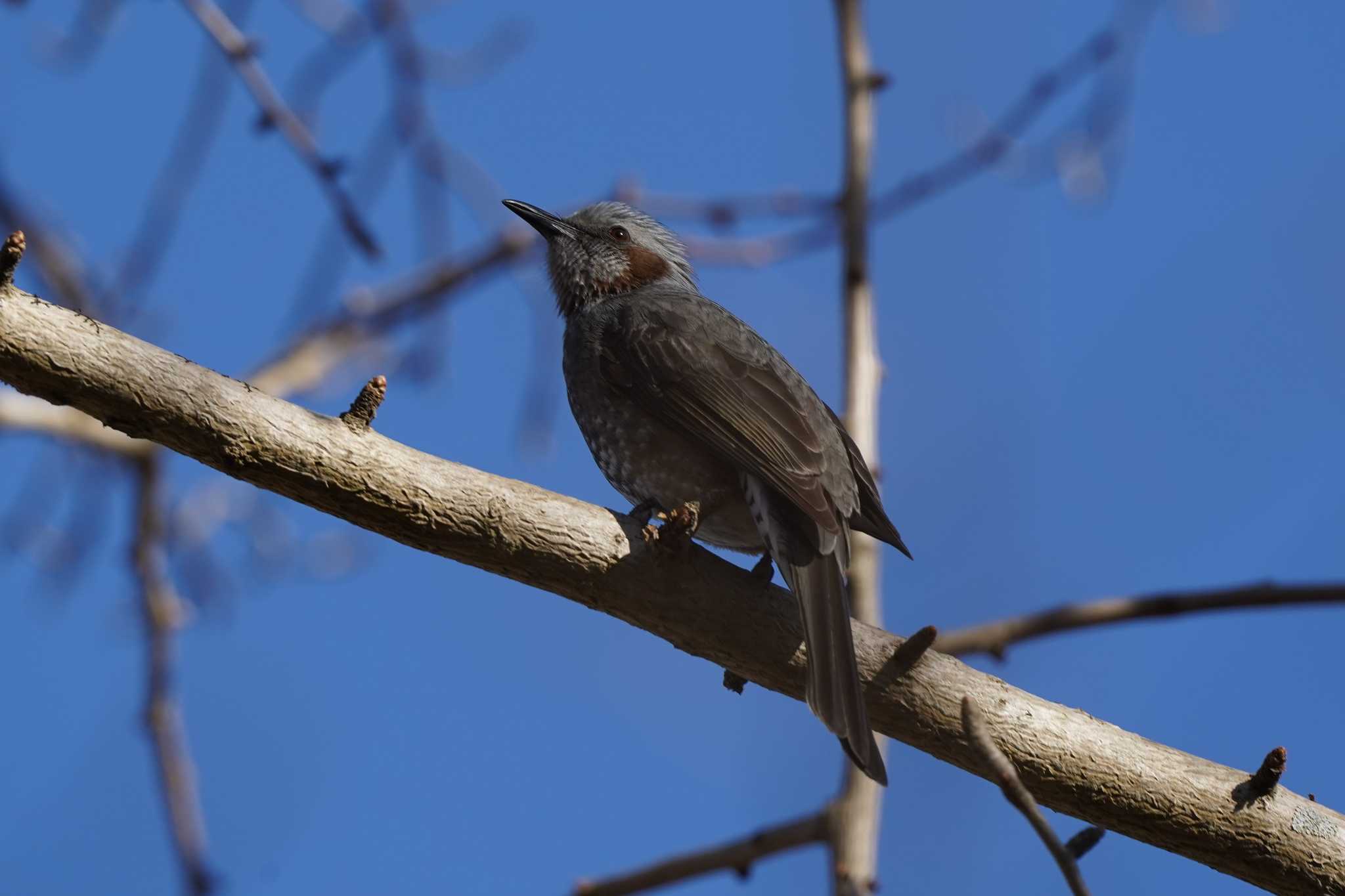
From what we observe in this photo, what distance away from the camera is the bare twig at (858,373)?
4.36 meters

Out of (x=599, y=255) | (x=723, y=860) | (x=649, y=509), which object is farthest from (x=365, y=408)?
(x=599, y=255)

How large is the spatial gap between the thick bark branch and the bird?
146 mm

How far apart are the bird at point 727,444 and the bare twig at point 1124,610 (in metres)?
0.44

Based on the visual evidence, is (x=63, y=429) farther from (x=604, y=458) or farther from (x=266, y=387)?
(x=604, y=458)

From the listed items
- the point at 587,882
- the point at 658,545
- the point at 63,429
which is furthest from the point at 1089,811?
the point at 63,429

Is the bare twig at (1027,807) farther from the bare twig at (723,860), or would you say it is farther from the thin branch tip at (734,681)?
the bare twig at (723,860)

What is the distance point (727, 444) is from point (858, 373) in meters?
1.12

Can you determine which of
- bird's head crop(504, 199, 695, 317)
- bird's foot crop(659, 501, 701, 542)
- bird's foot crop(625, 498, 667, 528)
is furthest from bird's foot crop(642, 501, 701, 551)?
bird's head crop(504, 199, 695, 317)

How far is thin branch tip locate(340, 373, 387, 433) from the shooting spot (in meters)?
3.33

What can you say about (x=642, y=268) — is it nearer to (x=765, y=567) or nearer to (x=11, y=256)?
(x=765, y=567)

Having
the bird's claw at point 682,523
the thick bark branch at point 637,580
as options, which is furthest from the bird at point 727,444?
the thick bark branch at point 637,580

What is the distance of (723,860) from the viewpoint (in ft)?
14.3

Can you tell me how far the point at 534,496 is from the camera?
3.49 m

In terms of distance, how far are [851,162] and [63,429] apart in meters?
3.49
